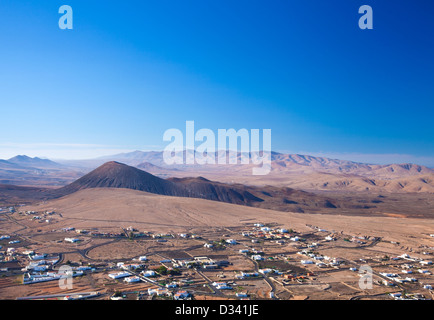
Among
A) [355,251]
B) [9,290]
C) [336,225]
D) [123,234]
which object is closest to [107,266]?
[9,290]

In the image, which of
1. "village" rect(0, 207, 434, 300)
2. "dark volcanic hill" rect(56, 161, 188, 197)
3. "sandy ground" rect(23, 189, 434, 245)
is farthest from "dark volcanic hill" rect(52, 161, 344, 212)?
"village" rect(0, 207, 434, 300)

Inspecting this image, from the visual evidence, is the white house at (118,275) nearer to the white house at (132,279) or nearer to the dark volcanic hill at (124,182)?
the white house at (132,279)

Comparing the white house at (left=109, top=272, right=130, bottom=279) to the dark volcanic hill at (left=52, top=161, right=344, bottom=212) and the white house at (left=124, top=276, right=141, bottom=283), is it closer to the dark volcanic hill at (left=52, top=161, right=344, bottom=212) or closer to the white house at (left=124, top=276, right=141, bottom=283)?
the white house at (left=124, top=276, right=141, bottom=283)

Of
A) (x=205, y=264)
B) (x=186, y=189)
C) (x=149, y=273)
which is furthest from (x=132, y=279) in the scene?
(x=186, y=189)

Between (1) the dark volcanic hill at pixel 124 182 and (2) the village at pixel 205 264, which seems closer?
(2) the village at pixel 205 264

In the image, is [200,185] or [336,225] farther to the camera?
[200,185]

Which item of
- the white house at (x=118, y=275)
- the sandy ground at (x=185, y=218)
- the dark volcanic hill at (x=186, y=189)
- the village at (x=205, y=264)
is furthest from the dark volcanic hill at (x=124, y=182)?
the white house at (x=118, y=275)

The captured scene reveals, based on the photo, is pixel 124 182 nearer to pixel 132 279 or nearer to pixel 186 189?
pixel 186 189
